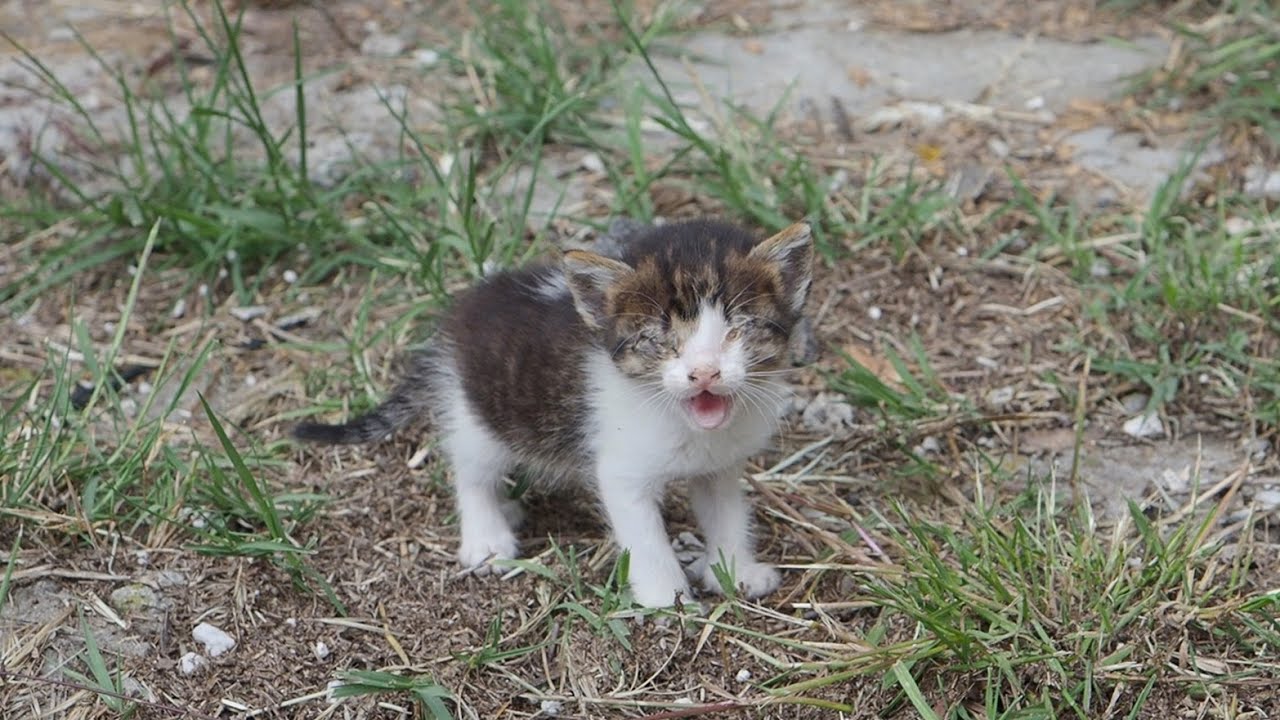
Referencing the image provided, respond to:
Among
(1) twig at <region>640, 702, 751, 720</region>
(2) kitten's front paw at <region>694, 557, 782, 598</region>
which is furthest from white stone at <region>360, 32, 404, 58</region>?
(1) twig at <region>640, 702, 751, 720</region>

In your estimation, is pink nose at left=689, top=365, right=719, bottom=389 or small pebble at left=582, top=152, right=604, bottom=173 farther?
small pebble at left=582, top=152, right=604, bottom=173

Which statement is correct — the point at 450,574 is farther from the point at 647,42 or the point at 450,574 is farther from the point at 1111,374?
the point at 647,42

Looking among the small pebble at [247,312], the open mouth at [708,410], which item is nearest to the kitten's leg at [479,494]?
the open mouth at [708,410]

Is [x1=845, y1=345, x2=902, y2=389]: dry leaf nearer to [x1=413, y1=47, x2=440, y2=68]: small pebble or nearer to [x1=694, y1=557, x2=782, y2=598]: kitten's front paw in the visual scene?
[x1=694, y1=557, x2=782, y2=598]: kitten's front paw

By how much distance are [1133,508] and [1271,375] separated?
3.91 ft

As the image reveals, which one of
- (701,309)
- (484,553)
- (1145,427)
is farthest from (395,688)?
(1145,427)

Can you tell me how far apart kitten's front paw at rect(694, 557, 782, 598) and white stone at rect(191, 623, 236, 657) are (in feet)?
4.55

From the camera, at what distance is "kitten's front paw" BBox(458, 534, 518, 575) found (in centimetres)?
480

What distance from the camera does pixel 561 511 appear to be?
5.20 meters

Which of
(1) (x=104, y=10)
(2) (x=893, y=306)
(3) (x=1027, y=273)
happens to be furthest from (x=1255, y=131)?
(1) (x=104, y=10)

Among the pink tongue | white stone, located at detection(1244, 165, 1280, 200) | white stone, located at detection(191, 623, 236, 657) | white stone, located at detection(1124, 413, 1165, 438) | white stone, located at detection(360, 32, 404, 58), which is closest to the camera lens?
the pink tongue

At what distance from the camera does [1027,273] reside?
6.02 meters

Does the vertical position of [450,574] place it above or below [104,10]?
below

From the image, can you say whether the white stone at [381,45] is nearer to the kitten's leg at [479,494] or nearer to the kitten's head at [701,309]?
the kitten's leg at [479,494]
